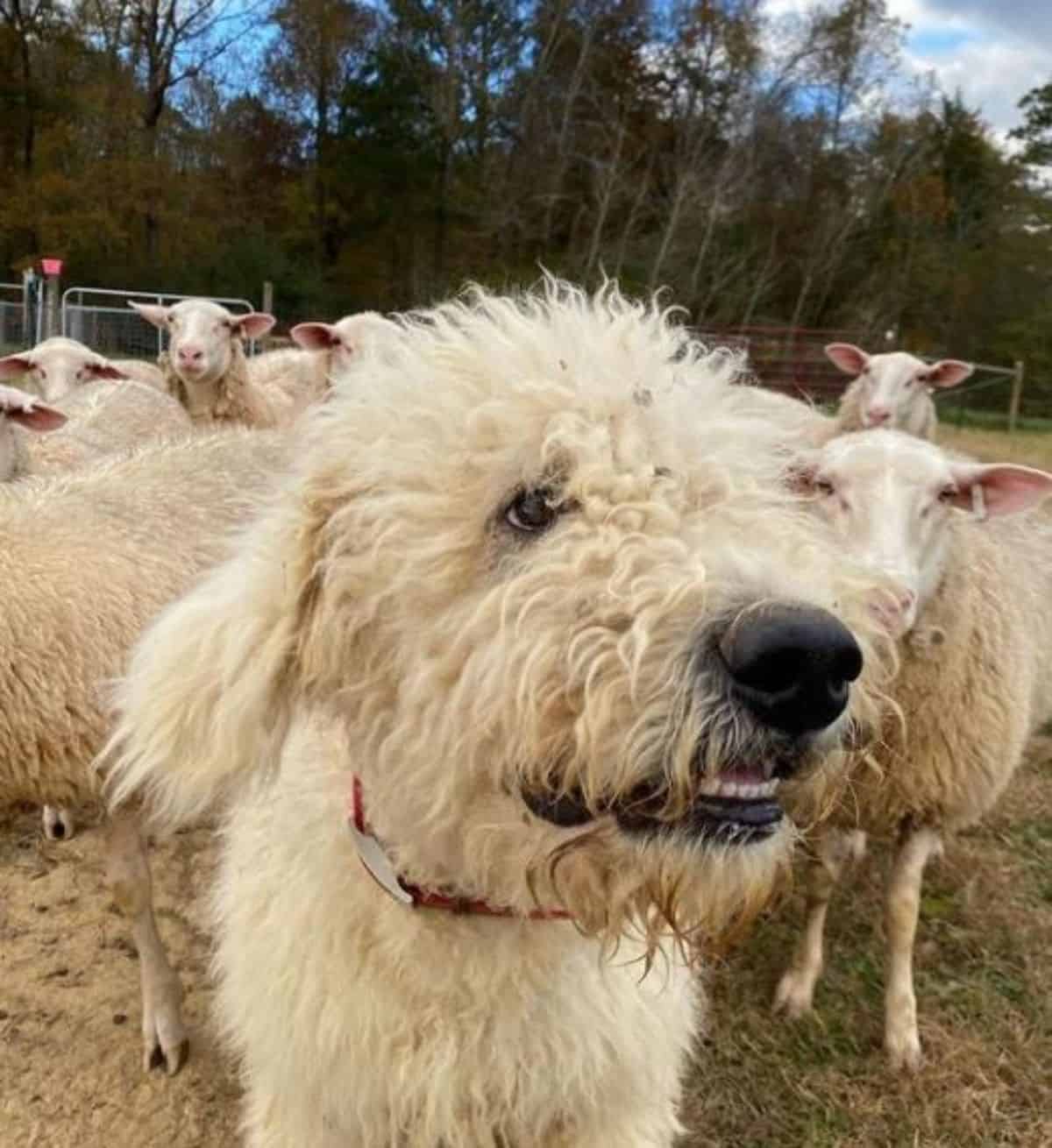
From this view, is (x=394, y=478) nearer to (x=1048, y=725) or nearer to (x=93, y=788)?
(x=93, y=788)

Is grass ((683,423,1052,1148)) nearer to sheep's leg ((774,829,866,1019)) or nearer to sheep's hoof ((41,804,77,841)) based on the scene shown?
sheep's leg ((774,829,866,1019))

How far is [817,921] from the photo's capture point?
3.43 m

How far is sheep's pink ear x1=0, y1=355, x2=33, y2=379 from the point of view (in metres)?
6.38

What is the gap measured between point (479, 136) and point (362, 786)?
103ft

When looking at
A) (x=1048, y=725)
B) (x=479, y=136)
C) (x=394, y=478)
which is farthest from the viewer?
(x=479, y=136)

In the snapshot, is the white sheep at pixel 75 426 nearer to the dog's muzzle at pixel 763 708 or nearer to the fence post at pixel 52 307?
the dog's muzzle at pixel 763 708

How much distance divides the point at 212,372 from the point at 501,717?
6037 millimetres

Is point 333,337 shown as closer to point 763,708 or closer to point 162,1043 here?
point 162,1043

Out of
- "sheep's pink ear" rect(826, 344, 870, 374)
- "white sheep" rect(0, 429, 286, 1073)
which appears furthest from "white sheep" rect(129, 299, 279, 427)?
"sheep's pink ear" rect(826, 344, 870, 374)

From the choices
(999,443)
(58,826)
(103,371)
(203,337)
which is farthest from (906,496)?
(999,443)

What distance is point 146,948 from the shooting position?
315 centimetres

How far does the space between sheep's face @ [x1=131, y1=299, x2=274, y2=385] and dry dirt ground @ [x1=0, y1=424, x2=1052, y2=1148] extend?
3504mm

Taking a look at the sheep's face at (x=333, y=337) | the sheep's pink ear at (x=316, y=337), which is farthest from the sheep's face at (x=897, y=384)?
the sheep's pink ear at (x=316, y=337)

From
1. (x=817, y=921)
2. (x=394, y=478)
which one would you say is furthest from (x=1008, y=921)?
(x=394, y=478)
